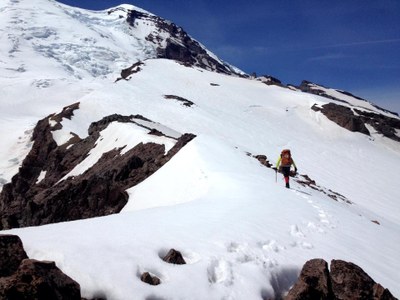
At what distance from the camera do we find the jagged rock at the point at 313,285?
7359 mm

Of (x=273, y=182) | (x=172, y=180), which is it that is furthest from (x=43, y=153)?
(x=273, y=182)

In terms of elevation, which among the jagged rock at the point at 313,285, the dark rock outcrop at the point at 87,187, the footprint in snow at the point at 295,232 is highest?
the jagged rock at the point at 313,285

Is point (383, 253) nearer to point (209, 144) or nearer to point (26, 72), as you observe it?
point (209, 144)

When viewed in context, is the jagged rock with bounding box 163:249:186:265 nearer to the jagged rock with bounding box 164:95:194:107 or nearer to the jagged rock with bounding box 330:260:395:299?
→ the jagged rock with bounding box 330:260:395:299

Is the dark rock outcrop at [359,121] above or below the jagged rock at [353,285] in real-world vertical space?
above

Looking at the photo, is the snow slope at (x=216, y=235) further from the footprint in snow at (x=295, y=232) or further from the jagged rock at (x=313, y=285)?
the jagged rock at (x=313, y=285)

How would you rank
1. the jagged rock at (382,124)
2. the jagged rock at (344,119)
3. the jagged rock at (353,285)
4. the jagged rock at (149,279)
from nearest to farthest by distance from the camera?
the jagged rock at (149,279)
the jagged rock at (353,285)
the jagged rock at (344,119)
the jagged rock at (382,124)

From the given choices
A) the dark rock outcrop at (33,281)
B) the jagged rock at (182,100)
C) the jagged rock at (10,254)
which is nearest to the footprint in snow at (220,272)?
the dark rock outcrop at (33,281)

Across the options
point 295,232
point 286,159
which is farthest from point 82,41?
point 295,232

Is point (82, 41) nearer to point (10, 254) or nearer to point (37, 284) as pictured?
point (10, 254)

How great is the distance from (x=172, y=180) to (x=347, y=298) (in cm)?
1312

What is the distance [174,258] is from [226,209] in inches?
194

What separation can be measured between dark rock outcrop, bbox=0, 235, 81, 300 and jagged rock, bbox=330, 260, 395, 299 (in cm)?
455

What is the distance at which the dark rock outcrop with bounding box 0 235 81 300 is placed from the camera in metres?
5.47
